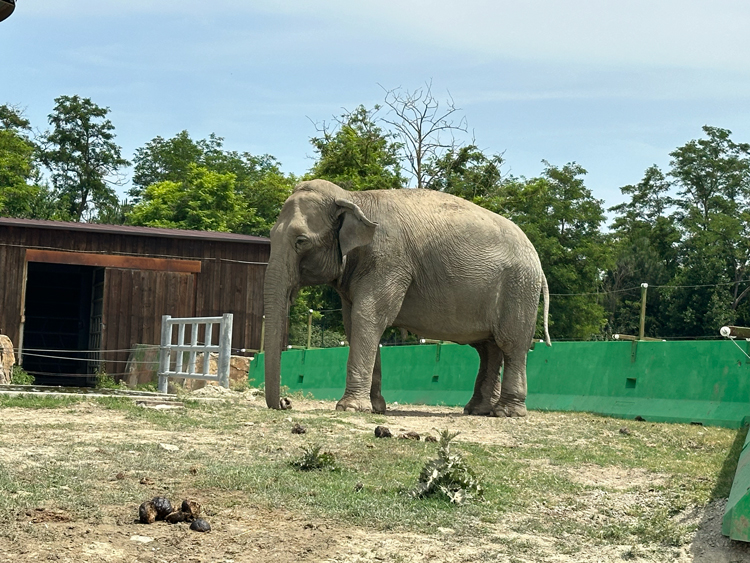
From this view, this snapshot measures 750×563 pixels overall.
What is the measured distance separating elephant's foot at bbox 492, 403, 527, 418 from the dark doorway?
67.9ft

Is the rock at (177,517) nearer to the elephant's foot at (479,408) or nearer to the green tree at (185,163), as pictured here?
the elephant's foot at (479,408)

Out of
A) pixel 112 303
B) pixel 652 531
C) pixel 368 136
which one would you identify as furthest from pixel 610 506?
pixel 368 136

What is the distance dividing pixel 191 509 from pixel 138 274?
22.0 meters

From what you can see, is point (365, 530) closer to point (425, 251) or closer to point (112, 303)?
point (425, 251)

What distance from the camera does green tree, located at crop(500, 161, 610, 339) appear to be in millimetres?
47312

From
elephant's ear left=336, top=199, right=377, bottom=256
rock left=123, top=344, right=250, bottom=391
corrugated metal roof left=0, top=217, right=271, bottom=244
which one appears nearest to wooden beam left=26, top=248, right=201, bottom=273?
corrugated metal roof left=0, top=217, right=271, bottom=244

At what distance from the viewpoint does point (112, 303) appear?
1032 inches

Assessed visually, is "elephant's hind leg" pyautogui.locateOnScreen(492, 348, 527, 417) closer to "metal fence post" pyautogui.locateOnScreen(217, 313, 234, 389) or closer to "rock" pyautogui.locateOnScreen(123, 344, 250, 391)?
"metal fence post" pyautogui.locateOnScreen(217, 313, 234, 389)

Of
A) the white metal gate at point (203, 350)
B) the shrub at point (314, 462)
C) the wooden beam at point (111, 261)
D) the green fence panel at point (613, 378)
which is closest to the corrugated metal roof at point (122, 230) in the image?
the wooden beam at point (111, 261)

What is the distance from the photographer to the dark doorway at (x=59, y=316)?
32.2 metres

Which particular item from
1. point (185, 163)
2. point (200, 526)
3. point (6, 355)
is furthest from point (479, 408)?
point (185, 163)

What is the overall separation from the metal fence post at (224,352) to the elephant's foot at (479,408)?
4.10 metres

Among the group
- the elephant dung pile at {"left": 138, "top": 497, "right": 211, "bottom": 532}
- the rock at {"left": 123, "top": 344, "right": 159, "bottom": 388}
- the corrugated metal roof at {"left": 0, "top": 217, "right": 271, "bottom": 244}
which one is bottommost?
the rock at {"left": 123, "top": 344, "right": 159, "bottom": 388}

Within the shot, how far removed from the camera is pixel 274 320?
1130 centimetres
